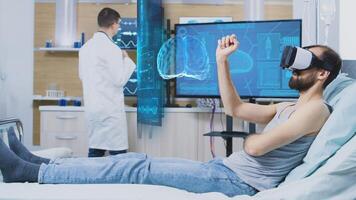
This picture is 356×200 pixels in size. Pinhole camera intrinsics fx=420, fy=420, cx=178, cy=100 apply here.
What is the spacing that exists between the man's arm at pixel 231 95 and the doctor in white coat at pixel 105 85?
1.55 m

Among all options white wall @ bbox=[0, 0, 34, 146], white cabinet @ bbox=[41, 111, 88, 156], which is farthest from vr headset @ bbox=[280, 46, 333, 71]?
white wall @ bbox=[0, 0, 34, 146]

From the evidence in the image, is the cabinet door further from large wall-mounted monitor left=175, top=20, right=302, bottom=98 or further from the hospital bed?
the hospital bed

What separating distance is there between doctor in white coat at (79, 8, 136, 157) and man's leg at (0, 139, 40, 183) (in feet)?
5.61

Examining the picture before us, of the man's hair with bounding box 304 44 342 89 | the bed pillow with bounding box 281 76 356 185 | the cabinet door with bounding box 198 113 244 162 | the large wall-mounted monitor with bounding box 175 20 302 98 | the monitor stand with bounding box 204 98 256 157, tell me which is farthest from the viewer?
the cabinet door with bounding box 198 113 244 162

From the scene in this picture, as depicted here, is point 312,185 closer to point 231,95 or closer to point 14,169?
point 231,95

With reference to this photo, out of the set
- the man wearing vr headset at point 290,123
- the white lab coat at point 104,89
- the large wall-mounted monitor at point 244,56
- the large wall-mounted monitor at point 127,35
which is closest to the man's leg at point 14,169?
the man wearing vr headset at point 290,123

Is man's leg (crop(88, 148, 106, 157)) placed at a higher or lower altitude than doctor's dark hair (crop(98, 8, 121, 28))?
lower

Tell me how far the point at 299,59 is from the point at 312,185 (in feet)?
1.83

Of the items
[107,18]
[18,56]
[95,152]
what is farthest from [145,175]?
[18,56]

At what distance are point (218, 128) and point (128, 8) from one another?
1.48 metres

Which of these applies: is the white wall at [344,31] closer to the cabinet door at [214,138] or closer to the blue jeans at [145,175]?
the blue jeans at [145,175]

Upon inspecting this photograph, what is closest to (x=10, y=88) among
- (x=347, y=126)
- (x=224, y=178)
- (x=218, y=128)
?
Result: (x=218, y=128)

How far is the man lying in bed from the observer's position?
63.0 inches

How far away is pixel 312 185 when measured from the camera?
4.58 feet
